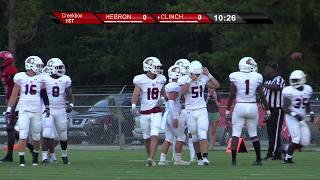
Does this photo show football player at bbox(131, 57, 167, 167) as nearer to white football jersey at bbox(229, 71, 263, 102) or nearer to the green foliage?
white football jersey at bbox(229, 71, 263, 102)

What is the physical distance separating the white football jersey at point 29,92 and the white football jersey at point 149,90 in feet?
6.16

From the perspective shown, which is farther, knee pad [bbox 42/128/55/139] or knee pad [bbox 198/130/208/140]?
knee pad [bbox 42/128/55/139]

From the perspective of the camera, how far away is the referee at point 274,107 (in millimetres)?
20125

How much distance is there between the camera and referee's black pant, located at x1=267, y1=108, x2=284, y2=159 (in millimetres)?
20125

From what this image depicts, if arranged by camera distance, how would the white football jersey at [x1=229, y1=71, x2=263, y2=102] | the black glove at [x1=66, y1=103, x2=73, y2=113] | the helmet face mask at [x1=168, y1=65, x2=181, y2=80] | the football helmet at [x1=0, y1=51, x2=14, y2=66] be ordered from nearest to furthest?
the white football jersey at [x1=229, y1=71, x2=263, y2=102]
the helmet face mask at [x1=168, y1=65, x2=181, y2=80]
the black glove at [x1=66, y1=103, x2=73, y2=113]
the football helmet at [x1=0, y1=51, x2=14, y2=66]

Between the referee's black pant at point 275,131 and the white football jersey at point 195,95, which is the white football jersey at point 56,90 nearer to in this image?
the white football jersey at point 195,95

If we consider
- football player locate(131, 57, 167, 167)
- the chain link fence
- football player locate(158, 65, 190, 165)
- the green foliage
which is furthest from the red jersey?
the green foliage

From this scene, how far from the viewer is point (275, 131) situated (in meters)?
20.2

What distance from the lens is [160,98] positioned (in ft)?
61.1

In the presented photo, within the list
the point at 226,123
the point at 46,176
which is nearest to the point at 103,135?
the point at 226,123

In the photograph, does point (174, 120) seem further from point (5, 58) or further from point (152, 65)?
point (5, 58)

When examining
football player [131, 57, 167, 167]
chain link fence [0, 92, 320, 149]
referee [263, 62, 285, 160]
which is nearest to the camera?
Result: football player [131, 57, 167, 167]

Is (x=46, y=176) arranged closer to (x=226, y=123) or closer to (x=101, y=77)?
(x=226, y=123)

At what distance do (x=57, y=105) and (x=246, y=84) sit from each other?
3700 mm
